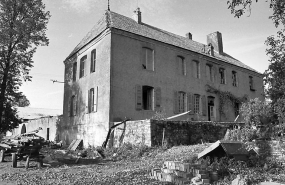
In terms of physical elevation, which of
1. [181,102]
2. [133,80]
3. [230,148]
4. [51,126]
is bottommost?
[230,148]

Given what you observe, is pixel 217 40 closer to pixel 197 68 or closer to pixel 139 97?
pixel 197 68

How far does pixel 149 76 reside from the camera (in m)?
16.9

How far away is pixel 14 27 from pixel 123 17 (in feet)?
24.5

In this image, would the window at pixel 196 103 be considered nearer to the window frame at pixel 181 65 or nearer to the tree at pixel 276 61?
the window frame at pixel 181 65

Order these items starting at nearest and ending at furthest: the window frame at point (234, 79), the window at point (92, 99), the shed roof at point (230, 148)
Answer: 1. the shed roof at point (230, 148)
2. the window at point (92, 99)
3. the window frame at point (234, 79)

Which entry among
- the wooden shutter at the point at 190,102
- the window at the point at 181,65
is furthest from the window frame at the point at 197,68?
the wooden shutter at the point at 190,102

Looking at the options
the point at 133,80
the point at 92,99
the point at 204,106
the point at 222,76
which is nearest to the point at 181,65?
the point at 204,106

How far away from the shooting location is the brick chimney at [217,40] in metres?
25.1

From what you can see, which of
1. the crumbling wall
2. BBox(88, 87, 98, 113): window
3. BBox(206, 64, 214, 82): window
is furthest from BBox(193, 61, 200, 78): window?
the crumbling wall

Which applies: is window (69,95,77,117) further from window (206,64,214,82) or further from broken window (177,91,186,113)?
window (206,64,214,82)

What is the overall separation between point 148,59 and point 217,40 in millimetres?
11037

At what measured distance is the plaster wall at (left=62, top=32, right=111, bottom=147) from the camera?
1526 cm

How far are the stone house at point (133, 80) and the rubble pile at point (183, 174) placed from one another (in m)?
8.40

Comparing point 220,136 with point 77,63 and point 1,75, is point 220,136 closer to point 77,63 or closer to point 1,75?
point 77,63
